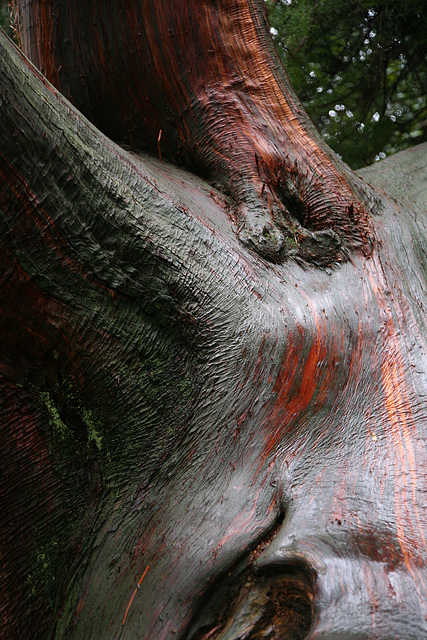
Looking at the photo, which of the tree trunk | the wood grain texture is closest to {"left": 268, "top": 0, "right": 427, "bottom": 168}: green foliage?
the wood grain texture

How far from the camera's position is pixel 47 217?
116cm

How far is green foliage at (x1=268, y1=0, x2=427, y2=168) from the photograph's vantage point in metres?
3.09

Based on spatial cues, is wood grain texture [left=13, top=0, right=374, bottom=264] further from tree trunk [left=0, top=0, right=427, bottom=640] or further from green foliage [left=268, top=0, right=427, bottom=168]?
green foliage [left=268, top=0, right=427, bottom=168]

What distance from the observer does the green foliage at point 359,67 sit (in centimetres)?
309

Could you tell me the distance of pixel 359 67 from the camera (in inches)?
140

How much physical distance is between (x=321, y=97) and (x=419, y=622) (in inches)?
137

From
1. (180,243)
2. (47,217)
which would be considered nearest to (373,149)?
(180,243)

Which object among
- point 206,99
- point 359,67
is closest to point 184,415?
point 206,99

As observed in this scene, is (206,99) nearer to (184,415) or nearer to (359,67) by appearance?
(184,415)

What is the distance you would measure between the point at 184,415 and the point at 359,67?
3193 mm

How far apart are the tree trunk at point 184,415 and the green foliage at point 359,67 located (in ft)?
6.82

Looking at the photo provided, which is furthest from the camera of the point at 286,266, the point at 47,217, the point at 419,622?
the point at 286,266

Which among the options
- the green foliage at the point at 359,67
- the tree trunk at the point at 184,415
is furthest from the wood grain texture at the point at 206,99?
the green foliage at the point at 359,67

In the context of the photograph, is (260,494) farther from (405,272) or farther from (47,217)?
(405,272)
